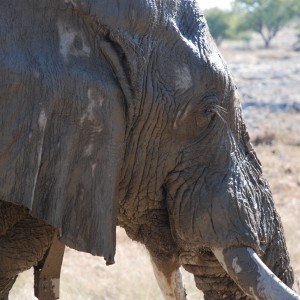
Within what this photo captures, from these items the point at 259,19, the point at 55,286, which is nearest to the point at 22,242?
the point at 55,286

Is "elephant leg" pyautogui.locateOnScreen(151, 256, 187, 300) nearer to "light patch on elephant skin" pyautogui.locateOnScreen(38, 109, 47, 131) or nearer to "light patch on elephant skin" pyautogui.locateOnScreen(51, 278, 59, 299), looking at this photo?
"light patch on elephant skin" pyautogui.locateOnScreen(51, 278, 59, 299)

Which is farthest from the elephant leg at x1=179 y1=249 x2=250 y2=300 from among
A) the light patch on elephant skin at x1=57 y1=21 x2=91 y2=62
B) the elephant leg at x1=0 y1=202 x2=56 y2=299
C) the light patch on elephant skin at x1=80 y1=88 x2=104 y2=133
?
the light patch on elephant skin at x1=57 y1=21 x2=91 y2=62

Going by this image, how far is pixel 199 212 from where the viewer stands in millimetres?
3055

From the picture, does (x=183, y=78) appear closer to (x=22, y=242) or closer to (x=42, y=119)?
(x=42, y=119)

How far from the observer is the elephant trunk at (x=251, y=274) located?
289cm

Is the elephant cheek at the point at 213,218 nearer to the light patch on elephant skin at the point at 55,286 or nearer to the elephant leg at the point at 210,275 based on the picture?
the elephant leg at the point at 210,275

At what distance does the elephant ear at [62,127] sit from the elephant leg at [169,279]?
413mm

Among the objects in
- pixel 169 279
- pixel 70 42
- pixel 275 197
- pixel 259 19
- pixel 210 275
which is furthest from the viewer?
pixel 259 19

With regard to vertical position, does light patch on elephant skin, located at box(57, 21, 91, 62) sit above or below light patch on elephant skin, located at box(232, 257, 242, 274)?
above

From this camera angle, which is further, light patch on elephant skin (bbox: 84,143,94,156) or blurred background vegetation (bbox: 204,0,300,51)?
blurred background vegetation (bbox: 204,0,300,51)

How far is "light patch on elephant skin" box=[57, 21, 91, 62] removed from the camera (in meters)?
2.86

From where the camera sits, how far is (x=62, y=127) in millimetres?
2822

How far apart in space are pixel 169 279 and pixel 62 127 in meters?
0.79

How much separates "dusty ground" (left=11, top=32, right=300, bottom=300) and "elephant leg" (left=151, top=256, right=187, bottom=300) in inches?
18.5
